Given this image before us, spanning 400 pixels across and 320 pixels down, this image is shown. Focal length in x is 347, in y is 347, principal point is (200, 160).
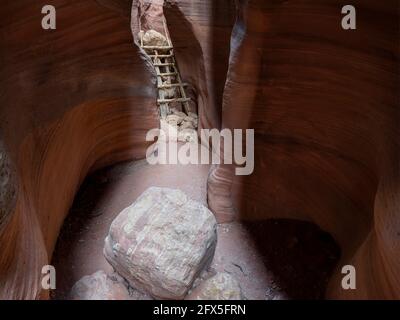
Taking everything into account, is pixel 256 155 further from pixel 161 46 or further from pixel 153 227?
pixel 161 46

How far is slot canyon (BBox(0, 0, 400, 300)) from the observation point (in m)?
2.48

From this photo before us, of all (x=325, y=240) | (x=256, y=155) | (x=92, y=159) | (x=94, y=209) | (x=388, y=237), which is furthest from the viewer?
(x=92, y=159)

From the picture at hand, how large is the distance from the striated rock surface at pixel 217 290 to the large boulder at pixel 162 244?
4.5 inches

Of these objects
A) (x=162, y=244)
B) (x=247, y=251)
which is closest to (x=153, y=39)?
(x=247, y=251)

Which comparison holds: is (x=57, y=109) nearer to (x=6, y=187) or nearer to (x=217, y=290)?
(x=6, y=187)

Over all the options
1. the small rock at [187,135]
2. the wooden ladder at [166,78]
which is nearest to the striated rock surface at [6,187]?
the small rock at [187,135]

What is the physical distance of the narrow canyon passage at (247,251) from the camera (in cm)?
349

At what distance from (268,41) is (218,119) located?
2.47 m

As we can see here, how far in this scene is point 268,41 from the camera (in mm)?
3363

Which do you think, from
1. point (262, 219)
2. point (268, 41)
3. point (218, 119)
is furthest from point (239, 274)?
point (218, 119)

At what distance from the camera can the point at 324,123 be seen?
3258 mm

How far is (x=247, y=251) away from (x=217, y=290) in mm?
908

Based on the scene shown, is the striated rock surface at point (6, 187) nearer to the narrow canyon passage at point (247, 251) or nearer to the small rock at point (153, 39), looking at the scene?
the narrow canyon passage at point (247, 251)

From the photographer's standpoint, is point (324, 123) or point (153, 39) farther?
point (153, 39)
